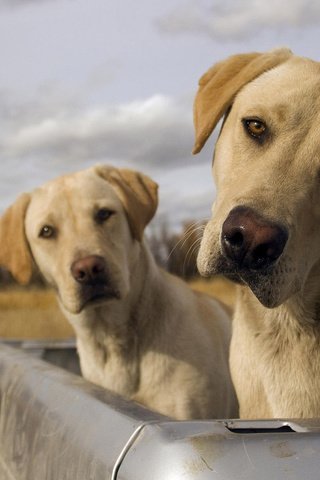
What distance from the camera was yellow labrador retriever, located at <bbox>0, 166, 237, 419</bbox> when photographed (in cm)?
369

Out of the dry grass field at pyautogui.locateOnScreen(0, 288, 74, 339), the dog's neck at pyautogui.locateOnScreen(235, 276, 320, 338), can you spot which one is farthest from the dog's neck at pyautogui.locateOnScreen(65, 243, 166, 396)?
the dry grass field at pyautogui.locateOnScreen(0, 288, 74, 339)

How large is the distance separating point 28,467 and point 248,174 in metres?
1.12

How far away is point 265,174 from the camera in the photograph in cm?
219

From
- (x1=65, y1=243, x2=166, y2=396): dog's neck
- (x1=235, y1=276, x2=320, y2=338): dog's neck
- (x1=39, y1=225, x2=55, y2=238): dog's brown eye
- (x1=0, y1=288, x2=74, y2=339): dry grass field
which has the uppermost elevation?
(x1=235, y1=276, x2=320, y2=338): dog's neck

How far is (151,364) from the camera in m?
3.71

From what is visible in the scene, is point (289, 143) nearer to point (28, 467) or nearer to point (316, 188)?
point (316, 188)

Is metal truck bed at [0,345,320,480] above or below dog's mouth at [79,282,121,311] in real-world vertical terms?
above

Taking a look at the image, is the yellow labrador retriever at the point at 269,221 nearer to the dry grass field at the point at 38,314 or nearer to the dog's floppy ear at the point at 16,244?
the dog's floppy ear at the point at 16,244

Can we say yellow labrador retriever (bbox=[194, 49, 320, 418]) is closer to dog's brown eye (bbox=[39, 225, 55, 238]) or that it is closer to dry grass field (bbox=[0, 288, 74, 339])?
dog's brown eye (bbox=[39, 225, 55, 238])

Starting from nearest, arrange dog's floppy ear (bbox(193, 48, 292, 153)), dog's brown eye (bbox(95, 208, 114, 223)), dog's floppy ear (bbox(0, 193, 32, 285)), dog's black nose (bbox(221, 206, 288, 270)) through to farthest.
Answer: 1. dog's black nose (bbox(221, 206, 288, 270))
2. dog's floppy ear (bbox(193, 48, 292, 153))
3. dog's brown eye (bbox(95, 208, 114, 223))
4. dog's floppy ear (bbox(0, 193, 32, 285))

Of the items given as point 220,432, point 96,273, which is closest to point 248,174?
point 220,432

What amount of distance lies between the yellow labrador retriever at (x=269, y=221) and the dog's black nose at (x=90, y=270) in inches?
45.8

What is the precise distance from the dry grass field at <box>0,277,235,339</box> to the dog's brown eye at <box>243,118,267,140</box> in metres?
4.34

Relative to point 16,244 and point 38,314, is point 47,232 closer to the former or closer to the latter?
point 16,244
